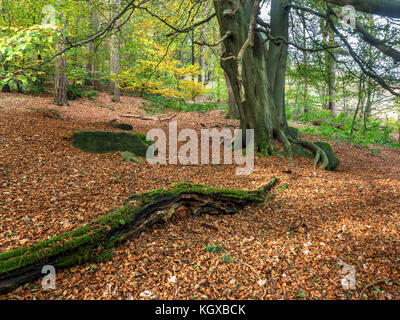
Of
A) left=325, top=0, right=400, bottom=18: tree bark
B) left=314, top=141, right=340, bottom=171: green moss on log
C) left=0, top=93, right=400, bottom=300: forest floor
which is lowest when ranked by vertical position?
left=0, top=93, right=400, bottom=300: forest floor

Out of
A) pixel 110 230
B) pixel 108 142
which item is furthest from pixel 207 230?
pixel 108 142

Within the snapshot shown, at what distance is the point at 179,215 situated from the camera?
3.12 metres

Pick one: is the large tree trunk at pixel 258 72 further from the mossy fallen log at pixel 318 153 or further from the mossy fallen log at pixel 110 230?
the mossy fallen log at pixel 110 230

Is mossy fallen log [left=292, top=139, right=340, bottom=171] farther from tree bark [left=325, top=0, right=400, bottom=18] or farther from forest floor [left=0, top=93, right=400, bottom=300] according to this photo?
tree bark [left=325, top=0, right=400, bottom=18]

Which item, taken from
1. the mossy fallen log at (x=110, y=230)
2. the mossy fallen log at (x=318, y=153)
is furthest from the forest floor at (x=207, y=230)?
the mossy fallen log at (x=318, y=153)

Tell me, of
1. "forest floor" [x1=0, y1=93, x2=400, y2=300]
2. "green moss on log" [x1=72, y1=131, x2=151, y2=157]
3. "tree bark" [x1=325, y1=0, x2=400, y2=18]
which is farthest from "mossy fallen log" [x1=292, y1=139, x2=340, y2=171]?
"tree bark" [x1=325, y1=0, x2=400, y2=18]

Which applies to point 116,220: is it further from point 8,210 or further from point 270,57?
point 270,57

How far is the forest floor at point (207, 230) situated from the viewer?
1963mm

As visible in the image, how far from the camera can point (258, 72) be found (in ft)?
19.6

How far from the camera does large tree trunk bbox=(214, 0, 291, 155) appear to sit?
5434 millimetres

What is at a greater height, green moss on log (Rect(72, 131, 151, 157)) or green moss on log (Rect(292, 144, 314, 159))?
green moss on log (Rect(72, 131, 151, 157))

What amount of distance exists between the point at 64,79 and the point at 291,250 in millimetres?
10249

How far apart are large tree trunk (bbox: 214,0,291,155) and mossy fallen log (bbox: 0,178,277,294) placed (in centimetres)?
316

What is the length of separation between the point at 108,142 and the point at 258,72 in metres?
4.18
